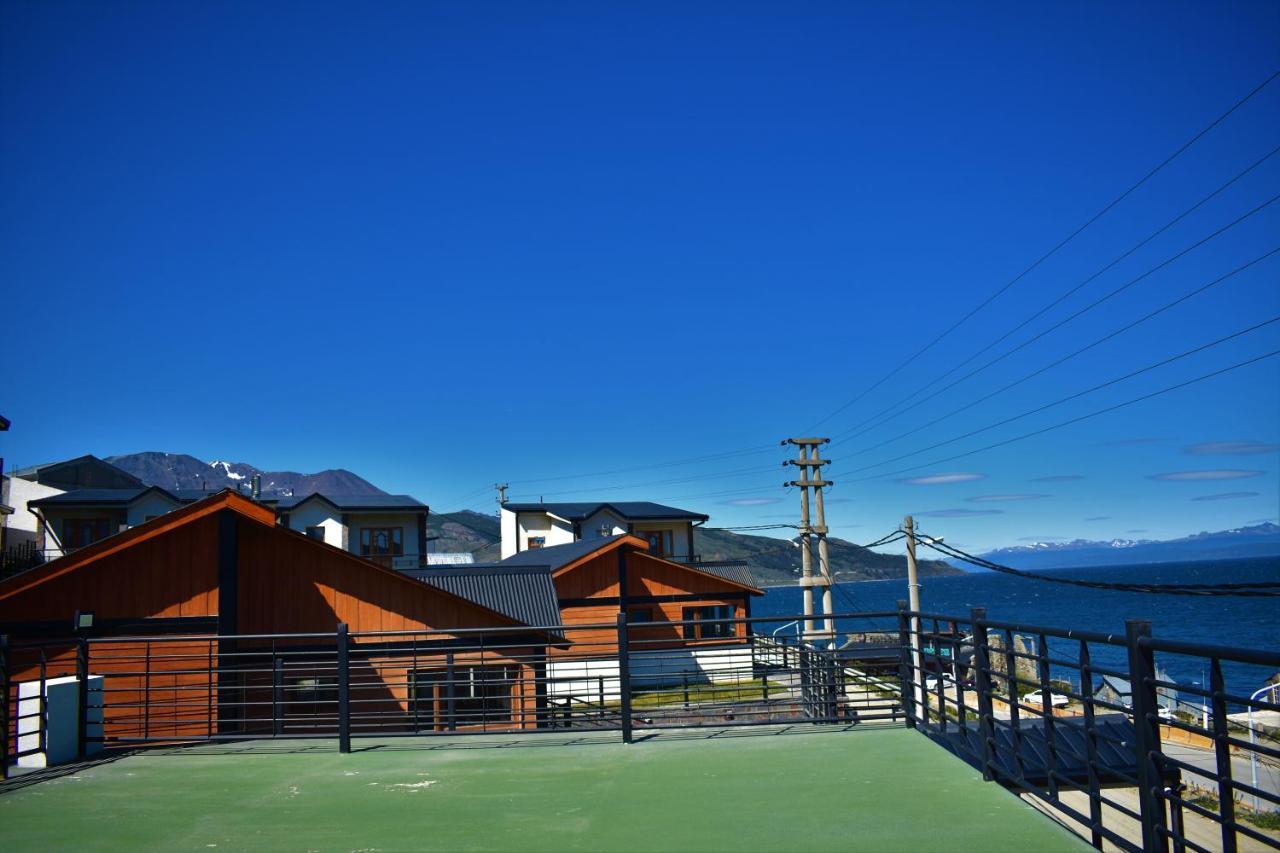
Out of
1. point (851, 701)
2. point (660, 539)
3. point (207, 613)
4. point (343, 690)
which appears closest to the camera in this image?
point (343, 690)

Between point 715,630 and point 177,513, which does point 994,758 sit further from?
point 715,630

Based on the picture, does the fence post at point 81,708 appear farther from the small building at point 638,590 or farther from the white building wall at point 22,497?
the white building wall at point 22,497

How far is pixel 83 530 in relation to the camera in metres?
42.6

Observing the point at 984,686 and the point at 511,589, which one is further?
the point at 511,589

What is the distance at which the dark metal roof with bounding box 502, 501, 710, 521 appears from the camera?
4969 cm

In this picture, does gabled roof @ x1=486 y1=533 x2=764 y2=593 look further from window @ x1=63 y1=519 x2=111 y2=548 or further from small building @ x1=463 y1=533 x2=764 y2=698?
window @ x1=63 y1=519 x2=111 y2=548

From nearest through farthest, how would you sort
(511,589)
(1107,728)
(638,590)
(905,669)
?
(1107,728), (905,669), (511,589), (638,590)

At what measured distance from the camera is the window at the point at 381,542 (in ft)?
154

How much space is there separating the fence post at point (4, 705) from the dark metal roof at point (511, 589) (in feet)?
50.8

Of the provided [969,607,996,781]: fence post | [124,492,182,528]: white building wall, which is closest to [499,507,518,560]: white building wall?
[124,492,182,528]: white building wall

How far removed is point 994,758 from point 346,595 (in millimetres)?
12918

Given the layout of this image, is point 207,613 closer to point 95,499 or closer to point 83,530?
point 95,499

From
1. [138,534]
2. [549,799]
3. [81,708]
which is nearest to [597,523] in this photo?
[138,534]

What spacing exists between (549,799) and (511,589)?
63.0ft
